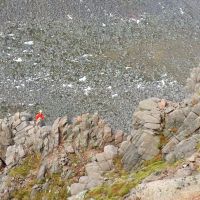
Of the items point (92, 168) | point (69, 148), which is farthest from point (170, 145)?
point (69, 148)

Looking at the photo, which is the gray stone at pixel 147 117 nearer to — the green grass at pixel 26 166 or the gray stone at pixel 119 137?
the gray stone at pixel 119 137

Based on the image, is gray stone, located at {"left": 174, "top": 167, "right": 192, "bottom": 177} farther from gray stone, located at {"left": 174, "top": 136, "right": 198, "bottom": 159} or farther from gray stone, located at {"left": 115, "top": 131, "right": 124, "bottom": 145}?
gray stone, located at {"left": 115, "top": 131, "right": 124, "bottom": 145}

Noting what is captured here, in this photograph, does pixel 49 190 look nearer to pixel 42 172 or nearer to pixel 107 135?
pixel 42 172

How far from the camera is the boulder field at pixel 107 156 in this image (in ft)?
95.0

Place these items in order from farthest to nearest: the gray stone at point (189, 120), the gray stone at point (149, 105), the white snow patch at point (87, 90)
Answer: the white snow patch at point (87, 90) → the gray stone at point (149, 105) → the gray stone at point (189, 120)

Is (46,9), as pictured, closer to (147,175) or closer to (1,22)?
(1,22)

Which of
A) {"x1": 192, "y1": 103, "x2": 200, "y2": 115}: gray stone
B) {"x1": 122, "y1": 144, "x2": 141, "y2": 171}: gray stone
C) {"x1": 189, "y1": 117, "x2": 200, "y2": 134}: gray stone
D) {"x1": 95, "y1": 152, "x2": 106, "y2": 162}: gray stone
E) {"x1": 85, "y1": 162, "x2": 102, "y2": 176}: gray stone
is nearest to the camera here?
{"x1": 189, "y1": 117, "x2": 200, "y2": 134}: gray stone

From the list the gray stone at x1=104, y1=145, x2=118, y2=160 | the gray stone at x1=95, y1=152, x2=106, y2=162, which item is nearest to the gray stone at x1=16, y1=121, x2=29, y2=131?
the gray stone at x1=104, y1=145, x2=118, y2=160

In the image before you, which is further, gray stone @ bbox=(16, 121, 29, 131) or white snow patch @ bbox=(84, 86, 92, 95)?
white snow patch @ bbox=(84, 86, 92, 95)

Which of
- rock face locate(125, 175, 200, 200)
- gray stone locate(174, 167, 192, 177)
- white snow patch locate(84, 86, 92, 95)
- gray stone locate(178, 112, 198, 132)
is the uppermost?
rock face locate(125, 175, 200, 200)

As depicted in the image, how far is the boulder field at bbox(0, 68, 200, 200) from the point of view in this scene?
2897 cm

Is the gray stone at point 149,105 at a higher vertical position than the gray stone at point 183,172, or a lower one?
lower

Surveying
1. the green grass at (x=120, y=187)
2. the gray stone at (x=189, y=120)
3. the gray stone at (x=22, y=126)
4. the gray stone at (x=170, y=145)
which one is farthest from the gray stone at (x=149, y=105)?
the gray stone at (x=22, y=126)

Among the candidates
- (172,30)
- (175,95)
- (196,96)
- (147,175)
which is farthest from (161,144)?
(172,30)
